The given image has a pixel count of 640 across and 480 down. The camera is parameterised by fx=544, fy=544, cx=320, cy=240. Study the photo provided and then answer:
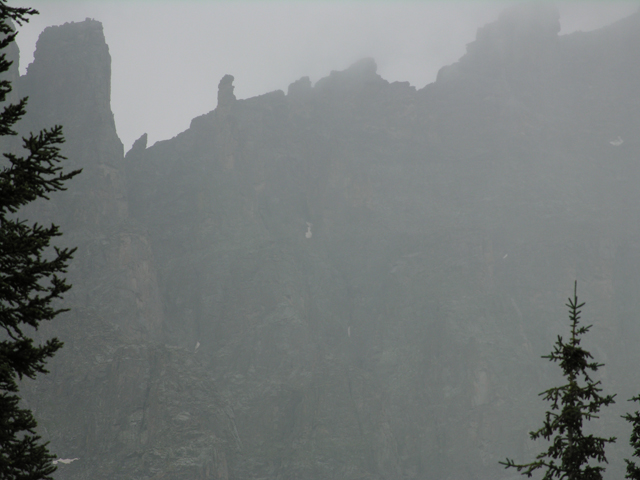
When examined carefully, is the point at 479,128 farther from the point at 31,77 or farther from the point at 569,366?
the point at 569,366

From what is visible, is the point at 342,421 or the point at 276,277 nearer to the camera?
the point at 342,421

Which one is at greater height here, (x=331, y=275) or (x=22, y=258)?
(x=331, y=275)

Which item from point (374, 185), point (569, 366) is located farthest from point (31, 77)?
point (569, 366)

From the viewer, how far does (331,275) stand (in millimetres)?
156250

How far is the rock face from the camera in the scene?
334ft

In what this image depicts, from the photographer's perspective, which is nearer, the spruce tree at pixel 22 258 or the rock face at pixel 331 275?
the spruce tree at pixel 22 258

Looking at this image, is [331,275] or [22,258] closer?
[22,258]

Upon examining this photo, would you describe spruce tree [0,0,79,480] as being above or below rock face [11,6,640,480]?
below

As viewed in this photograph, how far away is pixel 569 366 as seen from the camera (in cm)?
1330

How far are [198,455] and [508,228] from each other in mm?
106942

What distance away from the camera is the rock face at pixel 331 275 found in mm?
101938

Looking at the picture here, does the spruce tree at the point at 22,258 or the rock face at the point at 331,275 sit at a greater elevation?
the rock face at the point at 331,275

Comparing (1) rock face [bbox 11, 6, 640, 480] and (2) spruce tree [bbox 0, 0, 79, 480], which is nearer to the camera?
(2) spruce tree [bbox 0, 0, 79, 480]

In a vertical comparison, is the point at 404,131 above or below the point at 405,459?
above
